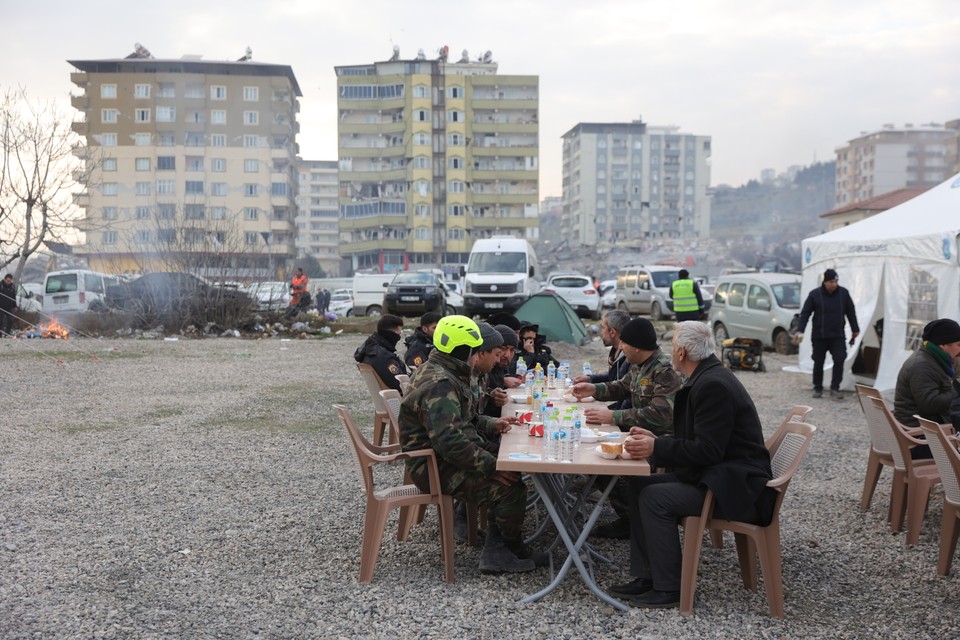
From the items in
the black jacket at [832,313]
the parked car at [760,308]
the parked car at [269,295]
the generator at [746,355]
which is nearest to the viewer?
the black jacket at [832,313]

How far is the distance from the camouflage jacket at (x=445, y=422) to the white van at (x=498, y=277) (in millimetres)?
19043

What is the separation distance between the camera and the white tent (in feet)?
36.1

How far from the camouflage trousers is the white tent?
8243mm

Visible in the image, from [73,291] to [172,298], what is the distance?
9.72 ft

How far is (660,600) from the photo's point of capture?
4.23 meters

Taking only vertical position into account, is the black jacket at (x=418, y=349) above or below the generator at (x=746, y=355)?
above

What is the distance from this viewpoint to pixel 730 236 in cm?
14612

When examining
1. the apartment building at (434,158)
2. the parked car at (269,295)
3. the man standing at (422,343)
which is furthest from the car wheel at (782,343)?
the apartment building at (434,158)

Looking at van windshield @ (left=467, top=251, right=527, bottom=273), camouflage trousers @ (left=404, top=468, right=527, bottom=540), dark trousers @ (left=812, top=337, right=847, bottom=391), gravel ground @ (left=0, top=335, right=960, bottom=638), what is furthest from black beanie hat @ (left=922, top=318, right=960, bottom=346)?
van windshield @ (left=467, top=251, right=527, bottom=273)

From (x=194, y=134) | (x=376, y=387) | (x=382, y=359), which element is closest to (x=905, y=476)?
(x=382, y=359)

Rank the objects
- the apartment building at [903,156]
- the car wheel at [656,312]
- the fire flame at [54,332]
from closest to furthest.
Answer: the fire flame at [54,332]
the car wheel at [656,312]
the apartment building at [903,156]

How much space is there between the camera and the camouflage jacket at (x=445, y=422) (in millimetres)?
4551

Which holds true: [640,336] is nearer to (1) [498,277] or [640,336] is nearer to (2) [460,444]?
(2) [460,444]

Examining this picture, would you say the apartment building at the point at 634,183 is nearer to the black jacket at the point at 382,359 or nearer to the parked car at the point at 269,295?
the parked car at the point at 269,295
